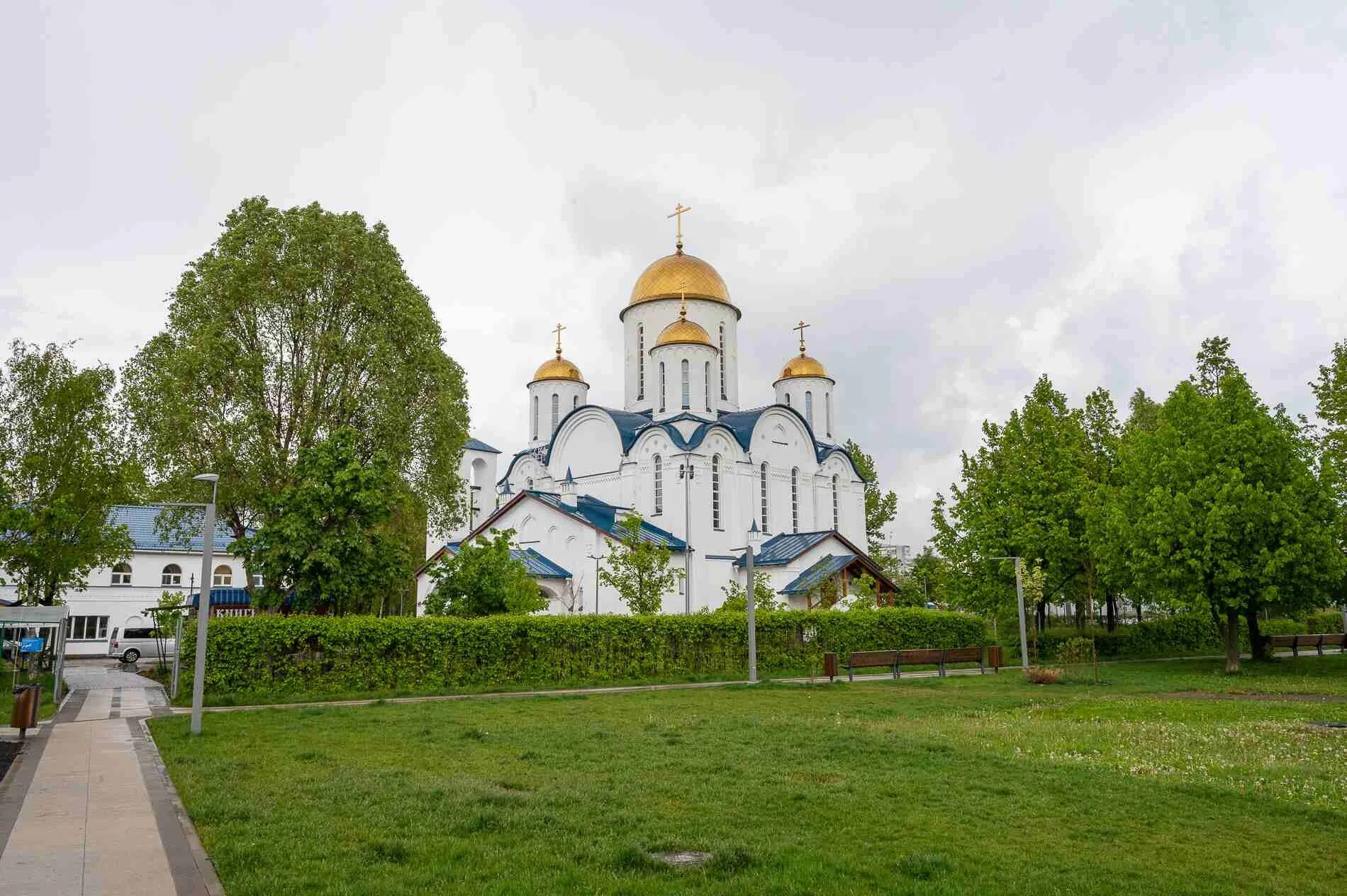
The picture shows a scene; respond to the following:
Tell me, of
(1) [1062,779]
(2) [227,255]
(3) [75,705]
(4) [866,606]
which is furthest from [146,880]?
(4) [866,606]

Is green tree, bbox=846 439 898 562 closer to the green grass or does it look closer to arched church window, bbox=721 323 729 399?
arched church window, bbox=721 323 729 399

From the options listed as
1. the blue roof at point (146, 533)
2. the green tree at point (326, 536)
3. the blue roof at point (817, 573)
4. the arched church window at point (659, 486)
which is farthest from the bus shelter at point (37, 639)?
the blue roof at point (817, 573)

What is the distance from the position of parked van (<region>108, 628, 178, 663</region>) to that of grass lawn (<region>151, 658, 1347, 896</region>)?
24350mm

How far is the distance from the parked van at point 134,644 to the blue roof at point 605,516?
51.0 feet

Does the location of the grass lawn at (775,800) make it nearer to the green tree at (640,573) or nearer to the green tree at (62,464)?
the green tree at (62,464)

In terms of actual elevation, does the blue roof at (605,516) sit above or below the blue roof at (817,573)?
above

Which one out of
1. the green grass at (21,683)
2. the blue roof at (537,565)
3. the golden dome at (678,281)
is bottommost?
the green grass at (21,683)

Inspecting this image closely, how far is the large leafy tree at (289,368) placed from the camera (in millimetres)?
23203

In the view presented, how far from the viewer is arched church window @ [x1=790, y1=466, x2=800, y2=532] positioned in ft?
143

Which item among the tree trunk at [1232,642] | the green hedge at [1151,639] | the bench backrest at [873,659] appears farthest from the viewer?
the green hedge at [1151,639]

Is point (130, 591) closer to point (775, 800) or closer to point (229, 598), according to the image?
point (229, 598)

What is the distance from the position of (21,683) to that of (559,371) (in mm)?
30537

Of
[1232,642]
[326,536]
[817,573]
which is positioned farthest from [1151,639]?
[326,536]

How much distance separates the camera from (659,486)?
40625 millimetres
